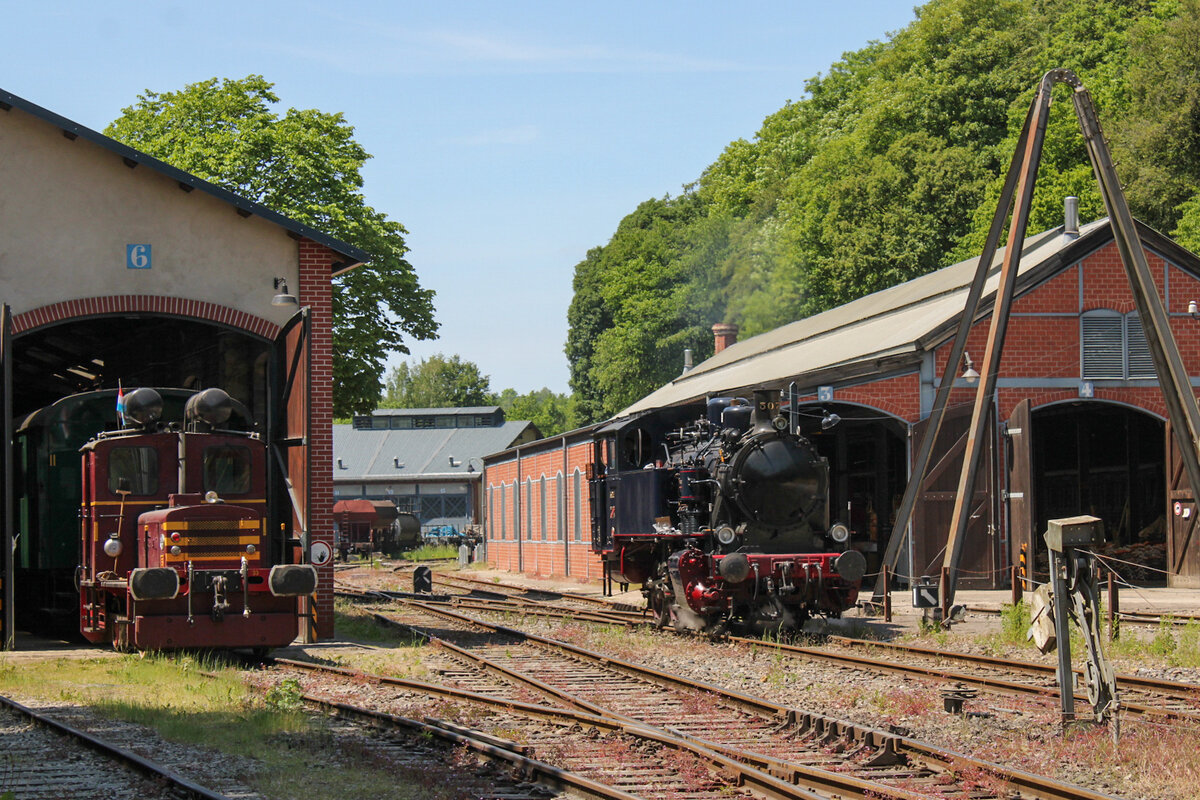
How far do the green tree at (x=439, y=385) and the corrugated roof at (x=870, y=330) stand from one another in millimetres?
85371

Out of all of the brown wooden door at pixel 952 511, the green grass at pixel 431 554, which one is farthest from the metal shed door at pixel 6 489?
the green grass at pixel 431 554

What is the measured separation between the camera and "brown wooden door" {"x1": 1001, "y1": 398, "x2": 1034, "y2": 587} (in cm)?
2464

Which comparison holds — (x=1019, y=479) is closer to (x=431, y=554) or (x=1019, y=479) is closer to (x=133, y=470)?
(x=133, y=470)

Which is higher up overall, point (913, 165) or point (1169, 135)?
point (913, 165)

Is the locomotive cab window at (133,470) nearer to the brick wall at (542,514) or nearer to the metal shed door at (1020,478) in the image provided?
the brick wall at (542,514)

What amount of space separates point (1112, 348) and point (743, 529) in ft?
41.9

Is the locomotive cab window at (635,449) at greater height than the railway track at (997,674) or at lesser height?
greater

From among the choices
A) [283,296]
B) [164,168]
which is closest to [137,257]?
[164,168]

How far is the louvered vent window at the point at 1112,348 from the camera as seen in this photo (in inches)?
1041

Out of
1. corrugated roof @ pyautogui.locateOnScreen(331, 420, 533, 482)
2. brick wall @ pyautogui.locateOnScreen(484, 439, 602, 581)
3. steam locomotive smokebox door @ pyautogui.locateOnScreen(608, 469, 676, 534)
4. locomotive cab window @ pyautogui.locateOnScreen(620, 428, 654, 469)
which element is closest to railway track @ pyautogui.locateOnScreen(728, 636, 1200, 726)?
→ steam locomotive smokebox door @ pyautogui.locateOnScreen(608, 469, 676, 534)

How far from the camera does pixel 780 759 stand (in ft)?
29.7

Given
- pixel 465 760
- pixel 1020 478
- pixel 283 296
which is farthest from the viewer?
pixel 1020 478

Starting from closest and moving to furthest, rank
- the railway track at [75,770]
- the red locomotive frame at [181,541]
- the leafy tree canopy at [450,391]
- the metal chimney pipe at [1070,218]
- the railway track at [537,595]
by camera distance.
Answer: the railway track at [75,770]
the red locomotive frame at [181,541]
the railway track at [537,595]
the metal chimney pipe at [1070,218]
the leafy tree canopy at [450,391]

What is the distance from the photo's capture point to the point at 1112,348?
26.5 m
